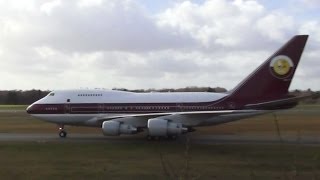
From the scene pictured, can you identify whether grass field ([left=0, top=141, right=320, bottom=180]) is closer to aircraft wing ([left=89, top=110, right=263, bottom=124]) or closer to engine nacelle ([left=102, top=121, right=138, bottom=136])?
engine nacelle ([left=102, top=121, right=138, bottom=136])

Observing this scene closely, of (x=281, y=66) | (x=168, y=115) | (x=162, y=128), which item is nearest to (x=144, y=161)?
(x=162, y=128)

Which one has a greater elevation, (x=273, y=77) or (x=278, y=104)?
(x=273, y=77)

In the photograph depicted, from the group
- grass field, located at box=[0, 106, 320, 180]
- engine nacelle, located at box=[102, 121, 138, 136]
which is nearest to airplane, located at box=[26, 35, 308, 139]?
Answer: engine nacelle, located at box=[102, 121, 138, 136]

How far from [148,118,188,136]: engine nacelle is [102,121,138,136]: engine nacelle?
1540 mm

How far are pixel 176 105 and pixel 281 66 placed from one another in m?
7.00

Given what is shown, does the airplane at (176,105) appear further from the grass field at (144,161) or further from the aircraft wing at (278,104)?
the grass field at (144,161)

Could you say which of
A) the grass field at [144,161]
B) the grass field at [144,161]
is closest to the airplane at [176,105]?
the grass field at [144,161]

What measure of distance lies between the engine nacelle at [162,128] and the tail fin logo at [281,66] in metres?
6.97

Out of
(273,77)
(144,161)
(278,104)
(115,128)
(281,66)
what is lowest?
(144,161)

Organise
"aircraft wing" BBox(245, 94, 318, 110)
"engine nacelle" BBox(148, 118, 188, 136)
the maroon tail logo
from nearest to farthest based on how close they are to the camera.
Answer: "engine nacelle" BBox(148, 118, 188, 136)
"aircraft wing" BBox(245, 94, 318, 110)
the maroon tail logo

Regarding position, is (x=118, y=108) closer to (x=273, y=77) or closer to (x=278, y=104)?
(x=273, y=77)

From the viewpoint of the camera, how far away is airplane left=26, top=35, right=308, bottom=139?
28.4 metres

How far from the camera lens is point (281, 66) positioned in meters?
29.3

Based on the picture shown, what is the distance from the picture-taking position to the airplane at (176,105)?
28.4 meters
